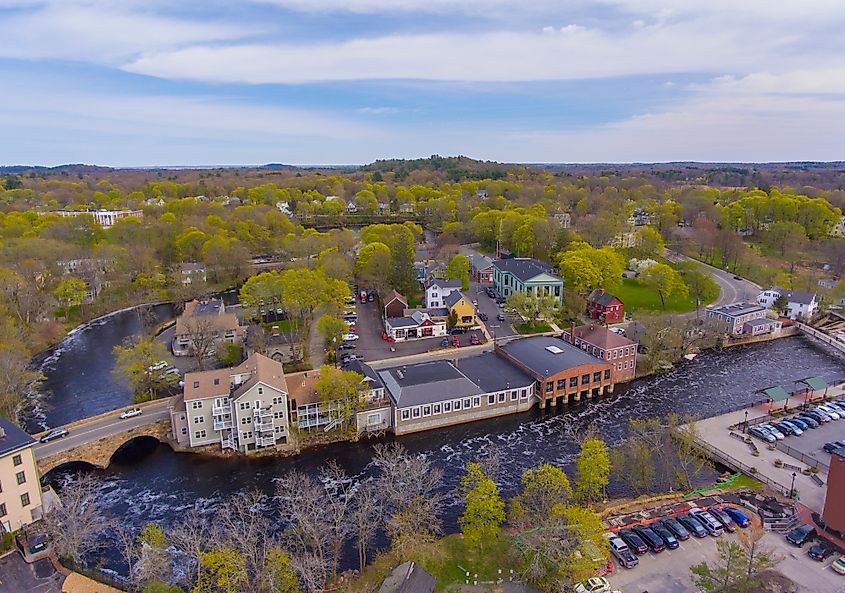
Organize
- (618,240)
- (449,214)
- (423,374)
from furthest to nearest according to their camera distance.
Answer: (449,214) → (618,240) → (423,374)

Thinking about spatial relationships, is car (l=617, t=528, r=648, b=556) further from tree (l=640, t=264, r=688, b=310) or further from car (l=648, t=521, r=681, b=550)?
tree (l=640, t=264, r=688, b=310)

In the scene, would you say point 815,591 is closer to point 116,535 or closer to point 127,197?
point 116,535

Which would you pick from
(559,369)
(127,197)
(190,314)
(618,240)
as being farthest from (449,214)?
(127,197)

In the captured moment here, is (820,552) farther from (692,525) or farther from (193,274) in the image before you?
(193,274)

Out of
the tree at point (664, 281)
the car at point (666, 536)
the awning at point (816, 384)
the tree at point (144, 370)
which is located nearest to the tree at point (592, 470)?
the car at point (666, 536)

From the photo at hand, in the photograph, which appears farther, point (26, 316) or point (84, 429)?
point (26, 316)

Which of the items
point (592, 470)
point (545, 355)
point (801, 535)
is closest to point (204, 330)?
point (545, 355)
